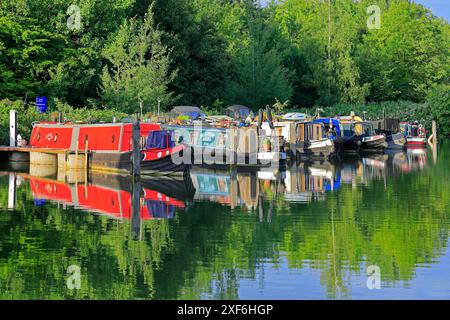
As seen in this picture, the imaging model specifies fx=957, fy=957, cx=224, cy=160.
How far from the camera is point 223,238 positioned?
2469 centimetres

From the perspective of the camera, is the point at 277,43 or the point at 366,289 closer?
the point at 366,289

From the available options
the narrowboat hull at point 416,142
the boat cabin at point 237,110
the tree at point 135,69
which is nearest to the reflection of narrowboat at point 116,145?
the tree at point 135,69

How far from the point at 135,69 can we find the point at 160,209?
109 ft

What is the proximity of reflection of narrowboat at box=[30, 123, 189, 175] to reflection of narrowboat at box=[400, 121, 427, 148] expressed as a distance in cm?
3688

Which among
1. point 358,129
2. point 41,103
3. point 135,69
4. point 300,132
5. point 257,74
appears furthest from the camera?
point 257,74

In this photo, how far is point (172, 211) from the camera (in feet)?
99.7

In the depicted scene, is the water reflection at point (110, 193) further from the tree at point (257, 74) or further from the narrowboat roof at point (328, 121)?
the tree at point (257, 74)

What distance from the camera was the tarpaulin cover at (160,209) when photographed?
29.2 m

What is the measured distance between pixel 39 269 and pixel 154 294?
3.50 metres

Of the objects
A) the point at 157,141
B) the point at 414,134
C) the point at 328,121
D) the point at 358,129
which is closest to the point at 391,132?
the point at 414,134

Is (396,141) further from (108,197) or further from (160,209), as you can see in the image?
(160,209)

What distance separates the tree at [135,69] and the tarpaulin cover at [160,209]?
28792mm
